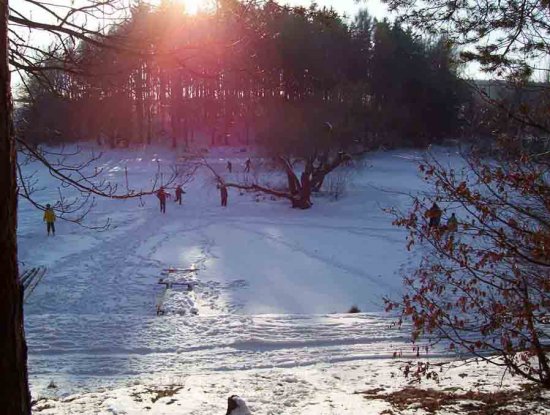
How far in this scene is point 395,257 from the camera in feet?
60.5

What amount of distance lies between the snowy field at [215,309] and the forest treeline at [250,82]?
5.70 ft

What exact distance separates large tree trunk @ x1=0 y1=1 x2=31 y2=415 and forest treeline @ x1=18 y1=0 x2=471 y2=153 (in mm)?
1880

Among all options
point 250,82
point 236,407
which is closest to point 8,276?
point 236,407

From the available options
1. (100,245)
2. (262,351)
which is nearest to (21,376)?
(262,351)

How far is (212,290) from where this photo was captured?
14.4 metres

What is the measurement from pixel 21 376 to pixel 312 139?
27.9m

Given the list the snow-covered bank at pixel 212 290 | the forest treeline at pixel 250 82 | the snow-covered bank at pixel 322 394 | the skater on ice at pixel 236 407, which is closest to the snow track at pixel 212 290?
the snow-covered bank at pixel 212 290

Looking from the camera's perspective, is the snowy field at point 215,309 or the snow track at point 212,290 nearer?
the snowy field at point 215,309

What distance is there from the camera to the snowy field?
7.21 metres

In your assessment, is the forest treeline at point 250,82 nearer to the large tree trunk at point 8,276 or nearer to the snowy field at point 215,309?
the snowy field at point 215,309

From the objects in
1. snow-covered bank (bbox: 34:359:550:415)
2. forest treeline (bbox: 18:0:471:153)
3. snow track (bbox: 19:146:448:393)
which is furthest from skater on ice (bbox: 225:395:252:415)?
snow track (bbox: 19:146:448:393)

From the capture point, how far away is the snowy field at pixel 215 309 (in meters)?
7.21

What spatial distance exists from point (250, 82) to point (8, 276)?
3.71 meters

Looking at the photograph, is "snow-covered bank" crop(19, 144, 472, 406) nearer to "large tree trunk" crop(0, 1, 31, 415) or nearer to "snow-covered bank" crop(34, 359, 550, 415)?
"snow-covered bank" crop(34, 359, 550, 415)
